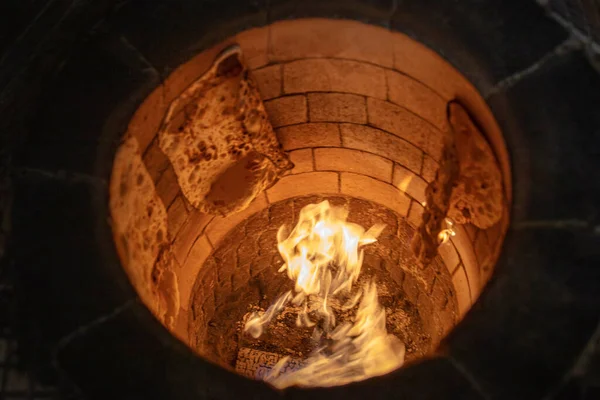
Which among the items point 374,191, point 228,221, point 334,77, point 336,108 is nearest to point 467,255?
point 374,191

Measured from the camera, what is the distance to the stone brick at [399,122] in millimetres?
3150

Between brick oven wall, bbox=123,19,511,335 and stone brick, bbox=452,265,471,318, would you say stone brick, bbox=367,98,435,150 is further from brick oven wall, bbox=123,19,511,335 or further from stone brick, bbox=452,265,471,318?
stone brick, bbox=452,265,471,318

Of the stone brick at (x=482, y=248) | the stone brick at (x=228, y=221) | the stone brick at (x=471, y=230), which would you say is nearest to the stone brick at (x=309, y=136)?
the stone brick at (x=228, y=221)

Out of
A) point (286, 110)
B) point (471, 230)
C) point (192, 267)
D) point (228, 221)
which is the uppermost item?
point (286, 110)

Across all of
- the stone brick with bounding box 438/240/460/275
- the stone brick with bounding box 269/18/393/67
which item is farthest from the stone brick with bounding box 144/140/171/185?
the stone brick with bounding box 438/240/460/275

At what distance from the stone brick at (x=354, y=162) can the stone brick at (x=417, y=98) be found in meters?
0.65

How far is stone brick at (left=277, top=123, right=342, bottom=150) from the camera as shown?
352 centimetres

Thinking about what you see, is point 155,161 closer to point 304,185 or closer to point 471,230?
Result: point 304,185

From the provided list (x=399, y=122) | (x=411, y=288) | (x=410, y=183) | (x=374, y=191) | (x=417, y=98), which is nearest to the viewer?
(x=417, y=98)

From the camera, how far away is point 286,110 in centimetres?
334

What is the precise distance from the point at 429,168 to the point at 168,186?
4.42ft

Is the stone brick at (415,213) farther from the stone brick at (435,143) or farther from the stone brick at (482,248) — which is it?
the stone brick at (482,248)

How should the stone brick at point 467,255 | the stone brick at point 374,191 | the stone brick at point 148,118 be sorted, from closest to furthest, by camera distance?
the stone brick at point 148,118 < the stone brick at point 467,255 < the stone brick at point 374,191

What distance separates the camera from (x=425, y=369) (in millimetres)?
2098
